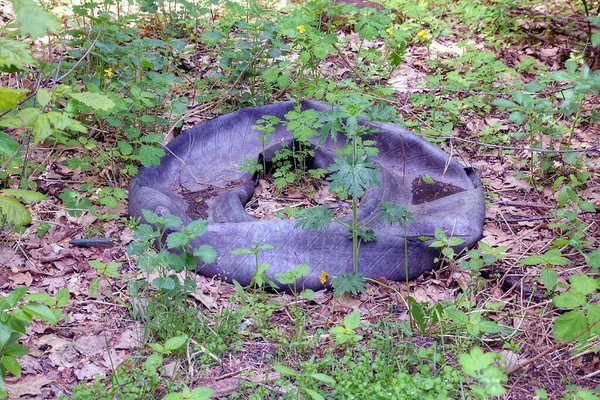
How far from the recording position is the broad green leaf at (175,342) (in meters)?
2.23

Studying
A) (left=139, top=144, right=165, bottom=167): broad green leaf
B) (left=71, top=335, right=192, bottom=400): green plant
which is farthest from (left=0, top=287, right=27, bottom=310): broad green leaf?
(left=139, top=144, right=165, bottom=167): broad green leaf

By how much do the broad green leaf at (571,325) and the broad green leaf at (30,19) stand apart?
180 cm

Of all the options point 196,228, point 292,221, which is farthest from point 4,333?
point 292,221

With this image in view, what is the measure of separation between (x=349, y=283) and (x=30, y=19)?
1.74 metres

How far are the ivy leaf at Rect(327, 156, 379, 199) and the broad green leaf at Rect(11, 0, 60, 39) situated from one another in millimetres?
1342

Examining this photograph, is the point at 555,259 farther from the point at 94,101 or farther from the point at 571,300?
the point at 94,101

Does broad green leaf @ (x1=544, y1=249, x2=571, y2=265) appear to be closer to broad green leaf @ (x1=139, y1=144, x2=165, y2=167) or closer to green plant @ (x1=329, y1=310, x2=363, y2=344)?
green plant @ (x1=329, y1=310, x2=363, y2=344)

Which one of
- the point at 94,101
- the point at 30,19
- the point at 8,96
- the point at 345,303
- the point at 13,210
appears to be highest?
the point at 30,19

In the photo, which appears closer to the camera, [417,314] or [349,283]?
[417,314]

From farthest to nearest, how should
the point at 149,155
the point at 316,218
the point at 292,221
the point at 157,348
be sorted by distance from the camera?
the point at 149,155, the point at 292,221, the point at 316,218, the point at 157,348

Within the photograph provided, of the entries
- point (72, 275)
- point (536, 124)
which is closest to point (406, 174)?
point (536, 124)

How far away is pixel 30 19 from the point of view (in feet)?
4.82

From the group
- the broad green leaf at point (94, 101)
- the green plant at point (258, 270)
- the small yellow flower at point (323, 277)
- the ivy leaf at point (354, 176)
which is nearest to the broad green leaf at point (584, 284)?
the ivy leaf at point (354, 176)

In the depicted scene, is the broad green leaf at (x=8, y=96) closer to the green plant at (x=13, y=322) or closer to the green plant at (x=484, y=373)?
the green plant at (x=13, y=322)
